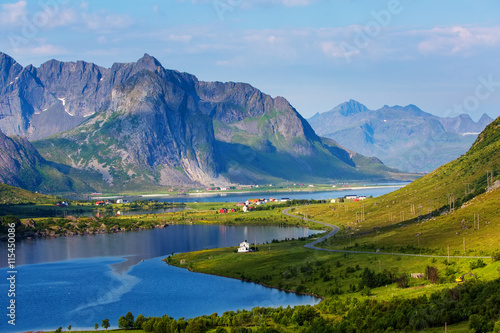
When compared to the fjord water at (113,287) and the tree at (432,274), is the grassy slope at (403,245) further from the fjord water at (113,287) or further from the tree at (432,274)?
the fjord water at (113,287)

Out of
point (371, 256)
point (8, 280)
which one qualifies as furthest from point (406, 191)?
point (8, 280)

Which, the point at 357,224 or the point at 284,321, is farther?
the point at 357,224

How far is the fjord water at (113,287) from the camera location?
286 feet

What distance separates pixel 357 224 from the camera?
6693 inches

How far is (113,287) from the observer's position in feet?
348

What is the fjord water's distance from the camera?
8709 cm

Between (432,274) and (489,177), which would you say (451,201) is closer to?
(489,177)

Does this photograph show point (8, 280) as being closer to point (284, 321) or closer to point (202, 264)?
point (202, 264)

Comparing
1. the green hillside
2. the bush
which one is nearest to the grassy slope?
the green hillside

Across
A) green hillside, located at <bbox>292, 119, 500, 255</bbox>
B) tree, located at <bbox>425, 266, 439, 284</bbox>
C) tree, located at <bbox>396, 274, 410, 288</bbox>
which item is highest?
green hillside, located at <bbox>292, 119, 500, 255</bbox>

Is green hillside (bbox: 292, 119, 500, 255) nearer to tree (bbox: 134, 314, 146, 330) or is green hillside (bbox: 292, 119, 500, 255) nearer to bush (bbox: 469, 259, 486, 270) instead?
bush (bbox: 469, 259, 486, 270)

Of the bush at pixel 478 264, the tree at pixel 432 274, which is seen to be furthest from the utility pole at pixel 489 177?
the tree at pixel 432 274

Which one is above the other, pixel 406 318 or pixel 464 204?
pixel 464 204

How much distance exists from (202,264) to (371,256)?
35072mm
